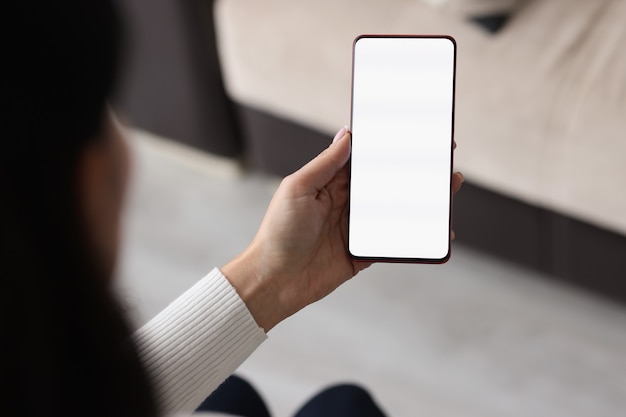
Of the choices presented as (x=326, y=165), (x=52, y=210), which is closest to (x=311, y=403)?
(x=326, y=165)

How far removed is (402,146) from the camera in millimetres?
861

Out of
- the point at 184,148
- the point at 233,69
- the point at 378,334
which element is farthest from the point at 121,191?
the point at 184,148

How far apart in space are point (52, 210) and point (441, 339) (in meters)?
1.02

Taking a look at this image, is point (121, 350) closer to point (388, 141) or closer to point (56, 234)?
point (56, 234)

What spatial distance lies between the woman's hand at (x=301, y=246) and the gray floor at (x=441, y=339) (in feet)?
1.68

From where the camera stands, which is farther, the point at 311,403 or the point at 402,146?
the point at 311,403

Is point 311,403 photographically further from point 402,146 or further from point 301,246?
point 402,146

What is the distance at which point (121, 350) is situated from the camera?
54cm

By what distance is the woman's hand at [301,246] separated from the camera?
0.88m

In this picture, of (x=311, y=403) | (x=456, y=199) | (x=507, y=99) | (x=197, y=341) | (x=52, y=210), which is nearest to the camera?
(x=52, y=210)

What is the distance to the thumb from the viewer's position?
86 centimetres

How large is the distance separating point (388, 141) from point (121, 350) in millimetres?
413

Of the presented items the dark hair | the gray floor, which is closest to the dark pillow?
the gray floor

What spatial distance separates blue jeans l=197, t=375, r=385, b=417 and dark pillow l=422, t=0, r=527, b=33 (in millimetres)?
553
